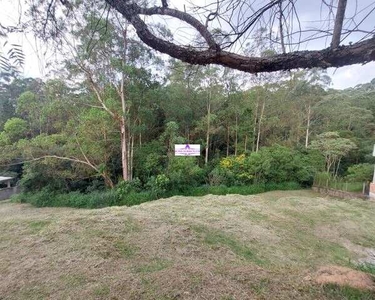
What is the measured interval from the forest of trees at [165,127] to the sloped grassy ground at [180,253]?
3.58m

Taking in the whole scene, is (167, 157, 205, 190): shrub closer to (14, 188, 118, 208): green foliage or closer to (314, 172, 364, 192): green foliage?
(14, 188, 118, 208): green foliage

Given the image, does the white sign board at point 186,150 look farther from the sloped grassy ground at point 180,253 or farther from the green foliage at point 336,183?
the green foliage at point 336,183

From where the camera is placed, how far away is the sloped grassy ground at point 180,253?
1.78 meters

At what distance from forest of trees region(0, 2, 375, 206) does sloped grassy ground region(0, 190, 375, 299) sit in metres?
3.58

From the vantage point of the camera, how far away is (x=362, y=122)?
11078 mm

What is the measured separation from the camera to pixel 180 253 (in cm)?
258

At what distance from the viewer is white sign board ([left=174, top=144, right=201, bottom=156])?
26.6 ft

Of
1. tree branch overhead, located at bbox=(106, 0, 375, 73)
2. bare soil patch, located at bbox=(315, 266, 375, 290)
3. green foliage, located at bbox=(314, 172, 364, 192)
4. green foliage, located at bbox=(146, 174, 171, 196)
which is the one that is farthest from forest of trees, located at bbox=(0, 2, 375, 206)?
tree branch overhead, located at bbox=(106, 0, 375, 73)

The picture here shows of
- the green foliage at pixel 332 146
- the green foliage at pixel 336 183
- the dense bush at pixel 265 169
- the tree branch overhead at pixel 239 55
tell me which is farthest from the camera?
the green foliage at pixel 332 146

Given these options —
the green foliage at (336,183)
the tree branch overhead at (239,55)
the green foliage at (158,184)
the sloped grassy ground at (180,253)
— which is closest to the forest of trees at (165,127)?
the green foliage at (158,184)

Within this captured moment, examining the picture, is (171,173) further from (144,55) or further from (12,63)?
(12,63)

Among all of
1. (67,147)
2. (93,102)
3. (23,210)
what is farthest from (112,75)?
(23,210)

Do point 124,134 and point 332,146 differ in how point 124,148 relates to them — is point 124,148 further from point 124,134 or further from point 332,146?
point 332,146

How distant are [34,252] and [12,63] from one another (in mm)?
2479
